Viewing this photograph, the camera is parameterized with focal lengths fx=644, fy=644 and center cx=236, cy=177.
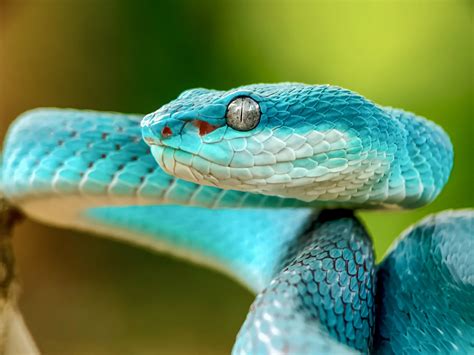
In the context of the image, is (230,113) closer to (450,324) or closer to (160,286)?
(450,324)

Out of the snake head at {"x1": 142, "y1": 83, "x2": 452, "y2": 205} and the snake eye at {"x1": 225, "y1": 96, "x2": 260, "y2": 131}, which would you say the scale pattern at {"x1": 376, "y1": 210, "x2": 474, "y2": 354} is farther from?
the snake eye at {"x1": 225, "y1": 96, "x2": 260, "y2": 131}

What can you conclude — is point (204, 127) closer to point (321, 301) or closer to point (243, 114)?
point (243, 114)

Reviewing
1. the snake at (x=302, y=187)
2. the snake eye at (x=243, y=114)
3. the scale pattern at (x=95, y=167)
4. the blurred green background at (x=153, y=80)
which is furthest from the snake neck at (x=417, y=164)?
the blurred green background at (x=153, y=80)

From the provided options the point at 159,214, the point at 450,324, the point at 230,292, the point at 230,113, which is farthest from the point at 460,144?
the point at 230,113

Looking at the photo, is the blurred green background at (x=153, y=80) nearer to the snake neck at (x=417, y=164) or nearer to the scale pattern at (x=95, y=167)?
the scale pattern at (x=95, y=167)

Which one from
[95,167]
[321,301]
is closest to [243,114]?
[321,301]

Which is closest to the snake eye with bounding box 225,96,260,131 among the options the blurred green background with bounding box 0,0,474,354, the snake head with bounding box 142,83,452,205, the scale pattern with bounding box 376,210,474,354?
the snake head with bounding box 142,83,452,205
